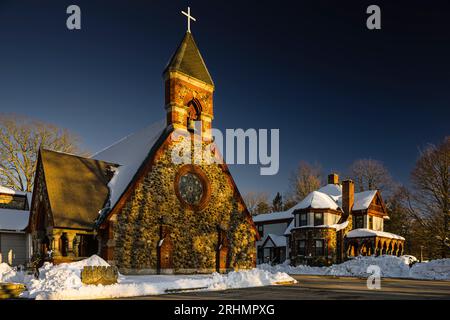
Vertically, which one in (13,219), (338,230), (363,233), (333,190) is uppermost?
(333,190)

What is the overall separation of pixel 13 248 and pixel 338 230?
30.9 meters

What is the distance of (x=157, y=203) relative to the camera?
22.0 meters

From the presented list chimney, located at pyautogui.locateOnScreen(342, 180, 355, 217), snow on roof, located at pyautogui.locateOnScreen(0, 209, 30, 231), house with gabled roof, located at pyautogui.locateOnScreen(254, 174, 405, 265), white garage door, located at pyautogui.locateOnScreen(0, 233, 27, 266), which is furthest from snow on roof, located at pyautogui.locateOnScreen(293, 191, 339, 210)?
white garage door, located at pyautogui.locateOnScreen(0, 233, 27, 266)

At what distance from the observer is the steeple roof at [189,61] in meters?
25.2

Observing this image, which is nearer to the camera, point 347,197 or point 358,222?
point 358,222

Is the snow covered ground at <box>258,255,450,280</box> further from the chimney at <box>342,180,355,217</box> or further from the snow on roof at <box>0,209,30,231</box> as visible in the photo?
the snow on roof at <box>0,209,30,231</box>

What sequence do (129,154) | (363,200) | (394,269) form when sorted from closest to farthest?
(129,154), (394,269), (363,200)

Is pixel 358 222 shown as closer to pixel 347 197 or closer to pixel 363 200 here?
pixel 363 200

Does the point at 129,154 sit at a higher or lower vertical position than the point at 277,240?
higher

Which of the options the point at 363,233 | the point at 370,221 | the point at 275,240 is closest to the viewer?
the point at 363,233

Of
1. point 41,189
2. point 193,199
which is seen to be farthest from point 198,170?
point 41,189

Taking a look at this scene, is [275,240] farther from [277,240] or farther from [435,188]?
[435,188]

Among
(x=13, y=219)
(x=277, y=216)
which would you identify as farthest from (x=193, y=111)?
(x=277, y=216)
